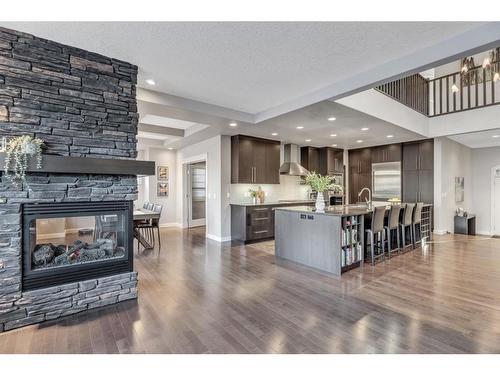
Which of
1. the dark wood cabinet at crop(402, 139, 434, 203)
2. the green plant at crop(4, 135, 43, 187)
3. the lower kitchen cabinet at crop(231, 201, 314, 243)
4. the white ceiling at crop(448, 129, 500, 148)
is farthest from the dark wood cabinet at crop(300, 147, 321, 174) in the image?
the green plant at crop(4, 135, 43, 187)

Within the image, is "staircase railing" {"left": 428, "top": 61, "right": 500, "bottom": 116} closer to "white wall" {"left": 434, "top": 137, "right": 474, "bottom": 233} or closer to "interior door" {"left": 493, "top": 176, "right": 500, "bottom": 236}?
"white wall" {"left": 434, "top": 137, "right": 474, "bottom": 233}

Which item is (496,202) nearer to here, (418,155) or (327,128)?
(418,155)

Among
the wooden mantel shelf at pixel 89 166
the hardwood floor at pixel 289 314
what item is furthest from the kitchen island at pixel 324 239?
the wooden mantel shelf at pixel 89 166

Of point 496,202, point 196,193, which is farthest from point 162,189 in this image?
point 496,202

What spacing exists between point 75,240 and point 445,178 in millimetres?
8564

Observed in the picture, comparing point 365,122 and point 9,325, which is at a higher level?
point 365,122

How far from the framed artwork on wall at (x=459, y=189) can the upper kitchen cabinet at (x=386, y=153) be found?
1.83 meters

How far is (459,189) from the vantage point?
8156 mm

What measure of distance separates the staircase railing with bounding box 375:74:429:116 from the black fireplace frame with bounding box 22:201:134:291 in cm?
521

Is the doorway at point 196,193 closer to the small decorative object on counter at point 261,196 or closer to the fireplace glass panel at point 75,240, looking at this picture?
the small decorative object on counter at point 261,196
